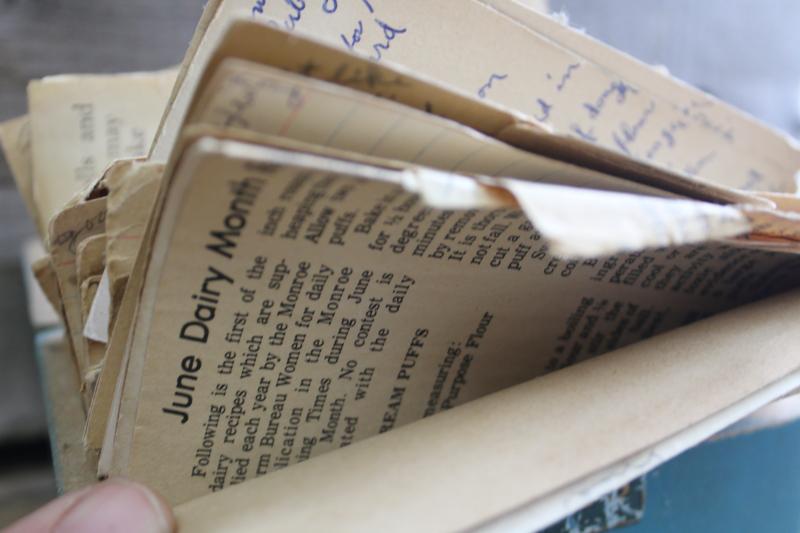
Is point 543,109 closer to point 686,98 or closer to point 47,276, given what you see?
point 686,98

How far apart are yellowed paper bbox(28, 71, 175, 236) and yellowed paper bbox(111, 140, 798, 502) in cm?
21

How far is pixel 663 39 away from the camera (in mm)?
910

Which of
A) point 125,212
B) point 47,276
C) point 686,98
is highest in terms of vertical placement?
point 686,98

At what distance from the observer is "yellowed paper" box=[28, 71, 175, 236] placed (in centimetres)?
40

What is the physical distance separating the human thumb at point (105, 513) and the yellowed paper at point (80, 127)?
0.74 ft

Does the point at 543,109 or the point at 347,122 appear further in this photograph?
the point at 543,109

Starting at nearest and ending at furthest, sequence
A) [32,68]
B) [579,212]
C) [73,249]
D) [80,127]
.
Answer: [579,212]
[73,249]
[80,127]
[32,68]

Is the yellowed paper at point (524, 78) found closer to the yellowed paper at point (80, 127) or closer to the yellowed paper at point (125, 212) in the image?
the yellowed paper at point (125, 212)

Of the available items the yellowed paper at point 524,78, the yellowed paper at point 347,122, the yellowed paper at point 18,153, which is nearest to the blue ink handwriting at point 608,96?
the yellowed paper at point 524,78

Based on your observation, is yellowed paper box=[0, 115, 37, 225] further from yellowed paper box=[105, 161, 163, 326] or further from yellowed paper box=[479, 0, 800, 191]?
yellowed paper box=[479, 0, 800, 191]

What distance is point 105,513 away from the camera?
211 millimetres

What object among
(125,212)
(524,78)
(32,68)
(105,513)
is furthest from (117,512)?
(32,68)

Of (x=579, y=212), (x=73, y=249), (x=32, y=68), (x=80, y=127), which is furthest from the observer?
(x=32, y=68)

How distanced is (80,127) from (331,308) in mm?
258
